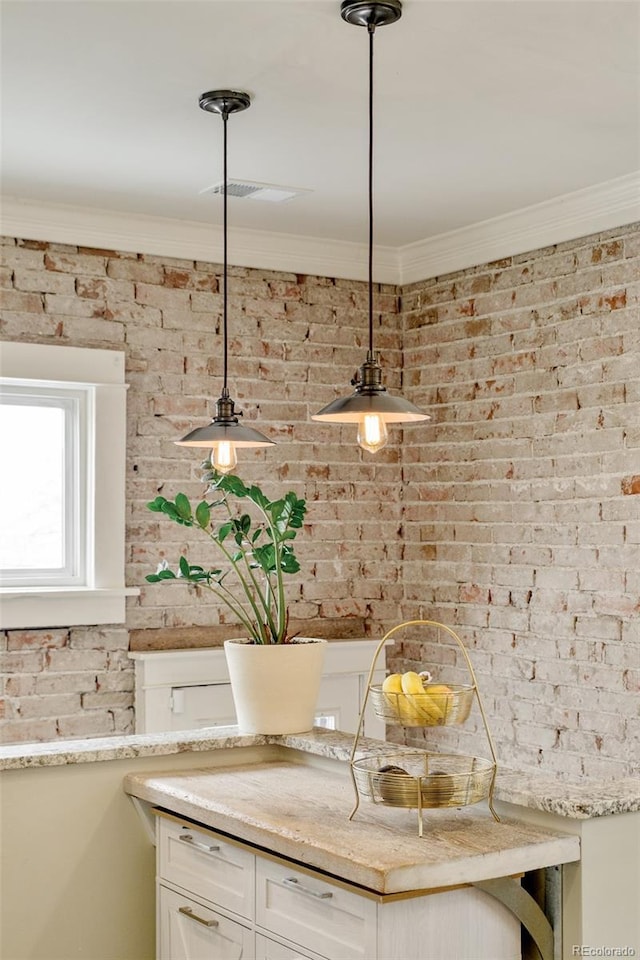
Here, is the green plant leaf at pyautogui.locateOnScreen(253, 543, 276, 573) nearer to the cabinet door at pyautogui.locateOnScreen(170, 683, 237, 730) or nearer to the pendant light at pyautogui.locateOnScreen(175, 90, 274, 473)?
the pendant light at pyautogui.locateOnScreen(175, 90, 274, 473)

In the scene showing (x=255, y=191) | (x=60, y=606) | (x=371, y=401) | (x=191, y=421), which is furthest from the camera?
(x=191, y=421)

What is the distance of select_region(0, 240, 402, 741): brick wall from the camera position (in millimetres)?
4199

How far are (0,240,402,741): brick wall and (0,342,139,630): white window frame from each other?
0.23ft

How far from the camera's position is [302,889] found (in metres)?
2.16

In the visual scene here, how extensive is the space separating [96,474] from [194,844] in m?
2.00

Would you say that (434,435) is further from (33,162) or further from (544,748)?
(33,162)

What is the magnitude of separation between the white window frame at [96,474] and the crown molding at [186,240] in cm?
43

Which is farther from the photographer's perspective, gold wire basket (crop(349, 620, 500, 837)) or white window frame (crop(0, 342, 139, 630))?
white window frame (crop(0, 342, 139, 630))

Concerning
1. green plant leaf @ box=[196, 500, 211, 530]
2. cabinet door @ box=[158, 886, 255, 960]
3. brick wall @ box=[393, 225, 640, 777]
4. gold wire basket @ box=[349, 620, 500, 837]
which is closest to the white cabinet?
brick wall @ box=[393, 225, 640, 777]

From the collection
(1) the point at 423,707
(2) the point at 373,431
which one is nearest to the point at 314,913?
(1) the point at 423,707

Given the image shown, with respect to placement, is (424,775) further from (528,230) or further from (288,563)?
(528,230)

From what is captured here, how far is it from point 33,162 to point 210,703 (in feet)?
6.82

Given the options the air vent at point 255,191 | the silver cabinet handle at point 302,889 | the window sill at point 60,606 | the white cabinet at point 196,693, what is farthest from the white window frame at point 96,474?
the silver cabinet handle at point 302,889

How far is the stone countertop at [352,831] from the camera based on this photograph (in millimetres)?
1984
